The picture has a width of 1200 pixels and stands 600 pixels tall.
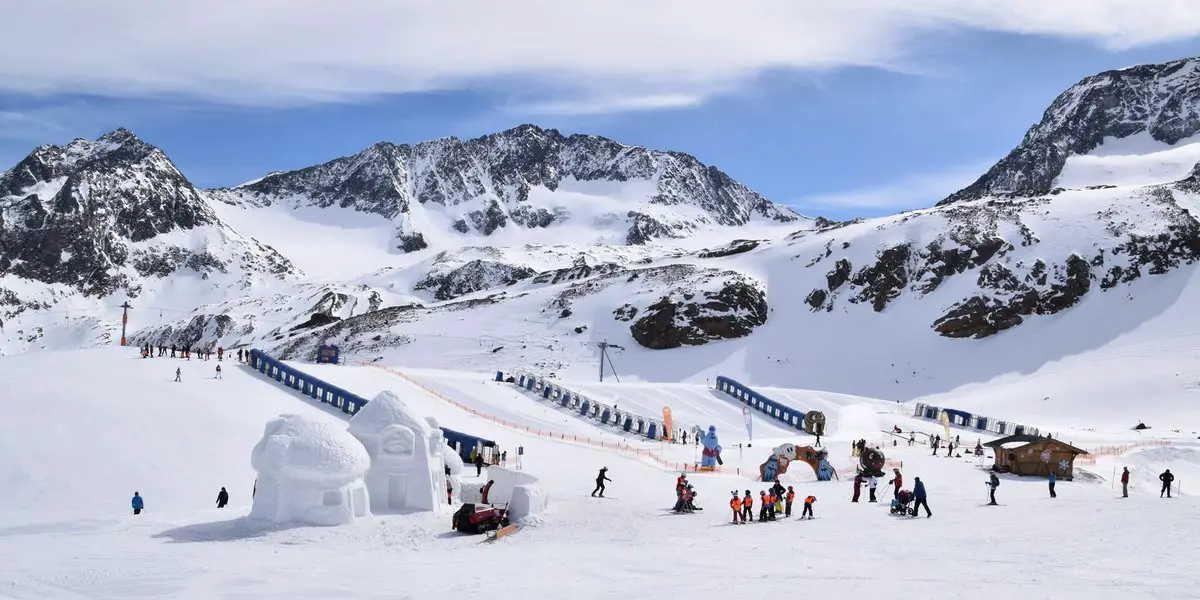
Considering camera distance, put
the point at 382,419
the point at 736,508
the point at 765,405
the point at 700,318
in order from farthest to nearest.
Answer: the point at 700,318 < the point at 765,405 < the point at 382,419 < the point at 736,508

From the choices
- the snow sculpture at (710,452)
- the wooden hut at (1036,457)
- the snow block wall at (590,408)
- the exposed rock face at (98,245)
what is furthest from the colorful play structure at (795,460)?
the exposed rock face at (98,245)

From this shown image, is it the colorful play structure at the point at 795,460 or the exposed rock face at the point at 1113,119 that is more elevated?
the exposed rock face at the point at 1113,119

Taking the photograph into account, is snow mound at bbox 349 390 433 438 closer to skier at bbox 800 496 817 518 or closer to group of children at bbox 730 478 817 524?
group of children at bbox 730 478 817 524

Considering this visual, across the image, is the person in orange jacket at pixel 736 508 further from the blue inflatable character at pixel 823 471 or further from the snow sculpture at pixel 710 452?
the snow sculpture at pixel 710 452

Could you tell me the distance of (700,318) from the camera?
289 feet

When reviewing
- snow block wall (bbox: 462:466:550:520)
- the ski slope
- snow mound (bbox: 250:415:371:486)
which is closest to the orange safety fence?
the ski slope

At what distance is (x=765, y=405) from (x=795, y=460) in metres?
20.8

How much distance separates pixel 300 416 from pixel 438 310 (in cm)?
7859

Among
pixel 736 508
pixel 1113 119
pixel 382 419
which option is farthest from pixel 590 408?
pixel 1113 119

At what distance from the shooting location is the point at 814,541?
22016mm

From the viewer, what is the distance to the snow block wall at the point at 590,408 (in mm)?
46844

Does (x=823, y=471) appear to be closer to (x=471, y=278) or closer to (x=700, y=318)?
(x=700, y=318)

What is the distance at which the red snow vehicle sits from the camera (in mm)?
23578

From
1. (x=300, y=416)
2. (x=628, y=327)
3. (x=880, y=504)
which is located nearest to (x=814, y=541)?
(x=880, y=504)
